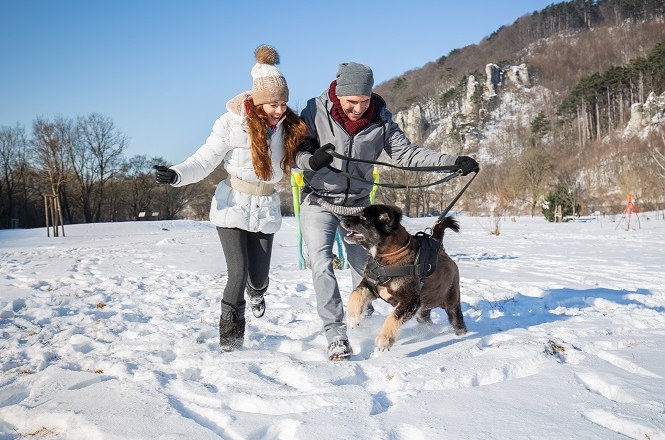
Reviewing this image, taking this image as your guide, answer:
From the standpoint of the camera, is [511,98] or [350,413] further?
[511,98]

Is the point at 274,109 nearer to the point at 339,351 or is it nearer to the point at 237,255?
the point at 237,255

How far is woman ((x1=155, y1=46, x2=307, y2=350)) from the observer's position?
3318 millimetres

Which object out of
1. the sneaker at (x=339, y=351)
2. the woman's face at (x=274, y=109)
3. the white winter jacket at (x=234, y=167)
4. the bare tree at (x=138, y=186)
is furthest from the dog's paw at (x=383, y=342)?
the bare tree at (x=138, y=186)

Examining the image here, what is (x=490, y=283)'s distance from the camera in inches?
266

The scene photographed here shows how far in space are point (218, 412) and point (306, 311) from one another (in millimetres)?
2856

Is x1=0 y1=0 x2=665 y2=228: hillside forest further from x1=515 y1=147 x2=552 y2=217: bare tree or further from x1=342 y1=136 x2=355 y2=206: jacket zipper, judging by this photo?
x1=342 y1=136 x2=355 y2=206: jacket zipper

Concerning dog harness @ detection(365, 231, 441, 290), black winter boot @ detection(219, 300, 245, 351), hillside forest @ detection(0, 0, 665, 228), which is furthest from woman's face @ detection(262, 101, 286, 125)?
hillside forest @ detection(0, 0, 665, 228)

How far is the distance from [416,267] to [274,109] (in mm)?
1638

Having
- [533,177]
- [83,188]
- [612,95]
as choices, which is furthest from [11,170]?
[612,95]

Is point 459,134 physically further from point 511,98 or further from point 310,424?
point 310,424

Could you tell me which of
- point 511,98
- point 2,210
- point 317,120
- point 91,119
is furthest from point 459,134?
point 317,120

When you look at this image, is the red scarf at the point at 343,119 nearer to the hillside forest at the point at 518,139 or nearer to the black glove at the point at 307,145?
the black glove at the point at 307,145

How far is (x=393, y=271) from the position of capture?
3.43 m

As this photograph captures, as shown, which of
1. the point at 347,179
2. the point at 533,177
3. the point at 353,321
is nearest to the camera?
→ the point at 347,179
